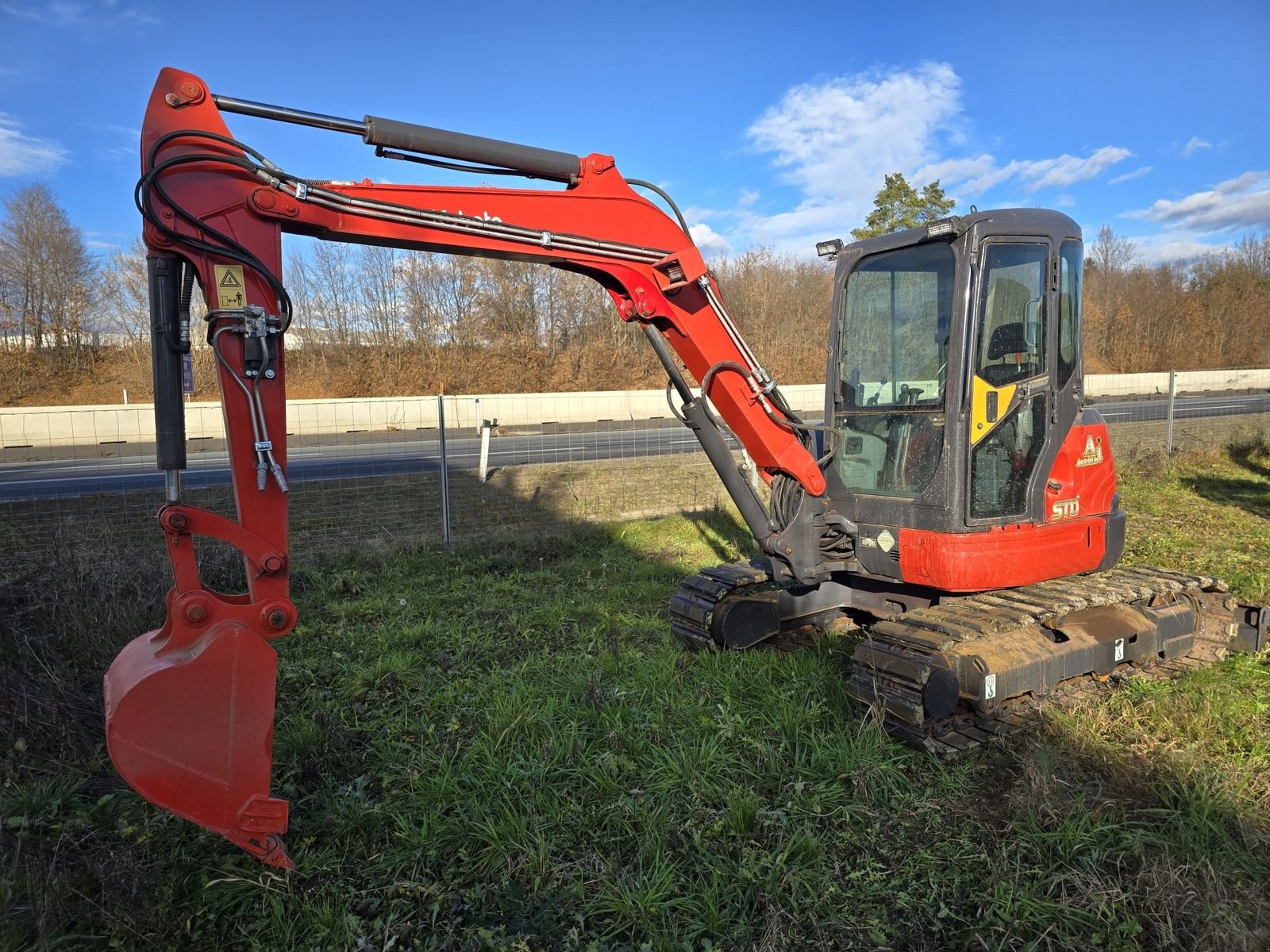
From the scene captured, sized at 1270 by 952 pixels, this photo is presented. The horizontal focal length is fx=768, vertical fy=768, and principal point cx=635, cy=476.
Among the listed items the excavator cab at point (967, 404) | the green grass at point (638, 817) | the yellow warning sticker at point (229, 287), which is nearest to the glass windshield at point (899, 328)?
the excavator cab at point (967, 404)

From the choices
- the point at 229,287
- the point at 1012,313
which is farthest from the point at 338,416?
the point at 1012,313

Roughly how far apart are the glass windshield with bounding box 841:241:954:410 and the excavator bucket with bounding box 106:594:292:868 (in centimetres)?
351

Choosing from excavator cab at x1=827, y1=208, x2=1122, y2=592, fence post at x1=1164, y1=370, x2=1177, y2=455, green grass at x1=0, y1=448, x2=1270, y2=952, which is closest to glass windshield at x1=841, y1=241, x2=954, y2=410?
excavator cab at x1=827, y1=208, x2=1122, y2=592

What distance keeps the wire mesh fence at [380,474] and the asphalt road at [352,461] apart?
0.03 metres

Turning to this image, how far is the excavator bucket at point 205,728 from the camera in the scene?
8.66 feet

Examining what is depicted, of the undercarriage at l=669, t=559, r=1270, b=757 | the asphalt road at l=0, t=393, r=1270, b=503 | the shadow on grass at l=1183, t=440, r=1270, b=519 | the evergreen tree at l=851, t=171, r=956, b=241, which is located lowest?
the undercarriage at l=669, t=559, r=1270, b=757

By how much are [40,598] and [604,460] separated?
588 centimetres

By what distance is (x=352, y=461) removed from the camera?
923 centimetres

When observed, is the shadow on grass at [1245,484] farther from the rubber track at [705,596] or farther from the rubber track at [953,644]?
the rubber track at [705,596]

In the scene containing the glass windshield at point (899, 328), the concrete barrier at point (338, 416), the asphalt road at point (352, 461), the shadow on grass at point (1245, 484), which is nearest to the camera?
the glass windshield at point (899, 328)

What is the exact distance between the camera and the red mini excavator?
2.81 metres

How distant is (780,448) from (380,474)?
5.64 meters

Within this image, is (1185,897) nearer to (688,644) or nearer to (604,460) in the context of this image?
(688,644)

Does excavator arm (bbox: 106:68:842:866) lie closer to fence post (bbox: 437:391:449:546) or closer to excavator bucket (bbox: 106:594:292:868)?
excavator bucket (bbox: 106:594:292:868)
